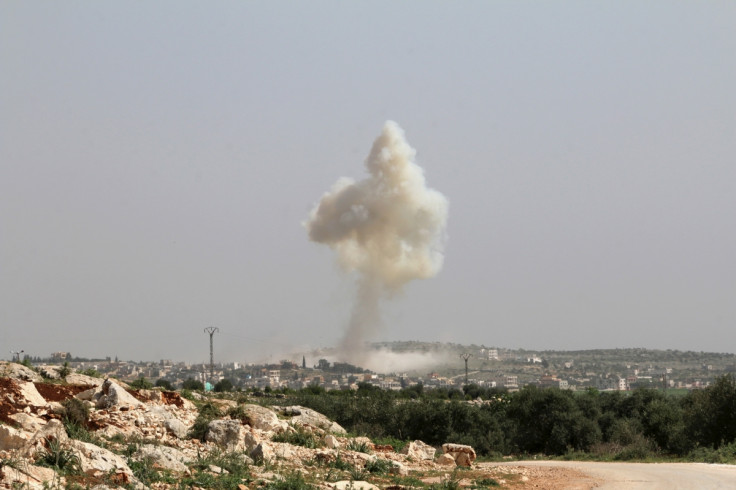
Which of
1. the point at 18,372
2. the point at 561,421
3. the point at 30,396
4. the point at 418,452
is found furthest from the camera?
the point at 561,421

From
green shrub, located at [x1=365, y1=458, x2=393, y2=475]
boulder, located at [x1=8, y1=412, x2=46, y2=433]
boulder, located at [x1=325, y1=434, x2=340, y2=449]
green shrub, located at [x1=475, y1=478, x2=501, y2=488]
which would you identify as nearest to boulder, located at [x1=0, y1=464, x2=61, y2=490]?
boulder, located at [x1=8, y1=412, x2=46, y2=433]

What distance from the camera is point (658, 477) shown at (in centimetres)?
2617

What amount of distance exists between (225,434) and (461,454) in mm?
9061

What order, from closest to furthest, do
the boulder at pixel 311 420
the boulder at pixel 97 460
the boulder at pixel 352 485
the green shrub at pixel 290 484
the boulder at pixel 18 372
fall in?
the boulder at pixel 97 460, the green shrub at pixel 290 484, the boulder at pixel 352 485, the boulder at pixel 18 372, the boulder at pixel 311 420

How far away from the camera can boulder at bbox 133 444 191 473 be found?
21328 mm

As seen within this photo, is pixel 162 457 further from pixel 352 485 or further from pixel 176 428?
pixel 176 428

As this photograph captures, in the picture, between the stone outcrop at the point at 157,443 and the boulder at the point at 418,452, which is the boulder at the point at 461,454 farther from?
A: the boulder at the point at 418,452

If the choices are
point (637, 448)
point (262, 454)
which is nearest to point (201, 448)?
point (262, 454)

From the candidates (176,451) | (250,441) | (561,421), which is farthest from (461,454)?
(561,421)

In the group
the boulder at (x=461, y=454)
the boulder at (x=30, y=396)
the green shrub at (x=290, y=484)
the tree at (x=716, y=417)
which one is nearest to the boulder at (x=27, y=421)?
the boulder at (x=30, y=396)

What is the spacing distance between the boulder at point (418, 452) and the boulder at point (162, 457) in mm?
10775

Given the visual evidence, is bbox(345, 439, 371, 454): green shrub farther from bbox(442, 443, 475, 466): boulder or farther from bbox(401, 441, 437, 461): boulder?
bbox(442, 443, 475, 466): boulder

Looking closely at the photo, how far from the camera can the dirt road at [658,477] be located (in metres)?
24.0

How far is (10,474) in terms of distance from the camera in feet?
55.0
